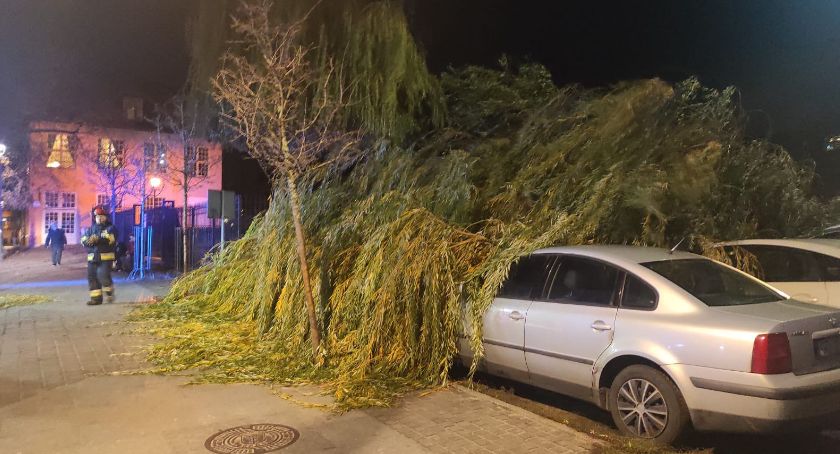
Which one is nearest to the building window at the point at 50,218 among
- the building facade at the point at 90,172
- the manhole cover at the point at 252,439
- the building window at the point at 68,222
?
the building facade at the point at 90,172

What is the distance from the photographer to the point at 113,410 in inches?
207

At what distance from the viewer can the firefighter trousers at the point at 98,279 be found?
11.4m

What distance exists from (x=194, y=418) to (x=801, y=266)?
6.29 m

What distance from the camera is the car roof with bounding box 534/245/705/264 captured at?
5129 millimetres

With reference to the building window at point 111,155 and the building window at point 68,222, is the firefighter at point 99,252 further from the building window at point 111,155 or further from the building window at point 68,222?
the building window at point 68,222

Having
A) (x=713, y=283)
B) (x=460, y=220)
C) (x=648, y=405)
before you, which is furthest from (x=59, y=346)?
(x=713, y=283)

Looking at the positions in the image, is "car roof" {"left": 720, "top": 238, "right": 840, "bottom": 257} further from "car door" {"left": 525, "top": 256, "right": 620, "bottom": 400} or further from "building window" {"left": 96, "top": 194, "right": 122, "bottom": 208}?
"building window" {"left": 96, "top": 194, "right": 122, "bottom": 208}

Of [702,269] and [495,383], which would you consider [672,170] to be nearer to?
[702,269]

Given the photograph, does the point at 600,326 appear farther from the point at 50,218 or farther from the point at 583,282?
the point at 50,218

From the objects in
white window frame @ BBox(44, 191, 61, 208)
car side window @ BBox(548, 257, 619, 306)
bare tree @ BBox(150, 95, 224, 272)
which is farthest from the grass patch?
white window frame @ BBox(44, 191, 61, 208)

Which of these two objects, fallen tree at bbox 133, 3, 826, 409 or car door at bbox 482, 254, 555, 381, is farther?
fallen tree at bbox 133, 3, 826, 409

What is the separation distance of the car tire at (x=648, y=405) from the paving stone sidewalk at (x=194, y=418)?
38cm

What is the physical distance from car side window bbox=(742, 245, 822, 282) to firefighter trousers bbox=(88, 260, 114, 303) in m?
10.8

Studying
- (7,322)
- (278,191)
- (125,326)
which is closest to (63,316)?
(7,322)
